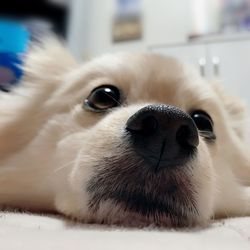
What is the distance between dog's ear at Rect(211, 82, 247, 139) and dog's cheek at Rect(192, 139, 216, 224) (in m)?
0.55

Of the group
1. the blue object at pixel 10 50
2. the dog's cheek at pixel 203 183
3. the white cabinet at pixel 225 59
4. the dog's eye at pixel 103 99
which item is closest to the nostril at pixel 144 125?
the dog's cheek at pixel 203 183

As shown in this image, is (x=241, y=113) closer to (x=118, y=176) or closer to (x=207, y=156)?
(x=207, y=156)

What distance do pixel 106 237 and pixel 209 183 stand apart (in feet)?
1.06

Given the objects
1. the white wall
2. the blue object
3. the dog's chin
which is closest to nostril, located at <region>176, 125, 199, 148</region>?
the dog's chin

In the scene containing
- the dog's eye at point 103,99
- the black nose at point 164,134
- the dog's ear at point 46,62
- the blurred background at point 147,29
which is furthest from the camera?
the blurred background at point 147,29

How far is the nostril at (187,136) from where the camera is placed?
786 millimetres

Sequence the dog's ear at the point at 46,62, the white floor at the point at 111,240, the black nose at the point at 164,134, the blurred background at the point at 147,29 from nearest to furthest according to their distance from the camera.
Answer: the white floor at the point at 111,240 → the black nose at the point at 164,134 → the dog's ear at the point at 46,62 → the blurred background at the point at 147,29

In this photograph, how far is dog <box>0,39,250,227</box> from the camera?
79cm

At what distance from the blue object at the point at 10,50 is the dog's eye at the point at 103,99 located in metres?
0.54

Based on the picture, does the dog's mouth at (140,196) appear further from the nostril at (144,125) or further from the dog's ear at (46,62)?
the dog's ear at (46,62)

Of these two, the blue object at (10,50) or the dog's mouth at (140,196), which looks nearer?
the dog's mouth at (140,196)

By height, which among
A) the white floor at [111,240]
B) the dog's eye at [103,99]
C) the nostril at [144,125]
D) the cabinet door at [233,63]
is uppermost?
the nostril at [144,125]

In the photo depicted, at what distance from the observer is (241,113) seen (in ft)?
4.85

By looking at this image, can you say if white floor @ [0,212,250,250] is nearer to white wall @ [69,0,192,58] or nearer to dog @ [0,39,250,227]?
dog @ [0,39,250,227]
